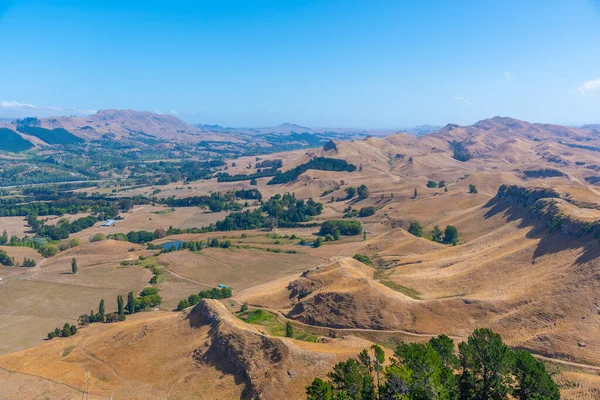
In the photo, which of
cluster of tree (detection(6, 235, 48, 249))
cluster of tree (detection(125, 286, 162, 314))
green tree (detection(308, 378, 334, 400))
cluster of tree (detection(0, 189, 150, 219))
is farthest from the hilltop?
cluster of tree (detection(0, 189, 150, 219))

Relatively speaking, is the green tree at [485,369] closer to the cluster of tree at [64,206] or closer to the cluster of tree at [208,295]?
the cluster of tree at [208,295]

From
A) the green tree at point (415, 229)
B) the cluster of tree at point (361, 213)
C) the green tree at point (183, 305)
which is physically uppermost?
the green tree at point (415, 229)

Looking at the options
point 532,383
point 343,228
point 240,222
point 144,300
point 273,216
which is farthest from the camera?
point 273,216

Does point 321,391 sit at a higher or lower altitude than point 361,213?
higher

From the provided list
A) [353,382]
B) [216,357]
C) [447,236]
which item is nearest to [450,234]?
[447,236]

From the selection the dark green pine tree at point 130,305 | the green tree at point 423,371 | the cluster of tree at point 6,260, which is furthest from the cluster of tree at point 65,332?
the green tree at point 423,371

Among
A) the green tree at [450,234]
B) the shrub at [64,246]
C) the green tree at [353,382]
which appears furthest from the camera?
the shrub at [64,246]

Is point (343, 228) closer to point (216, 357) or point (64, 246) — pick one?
point (64, 246)
